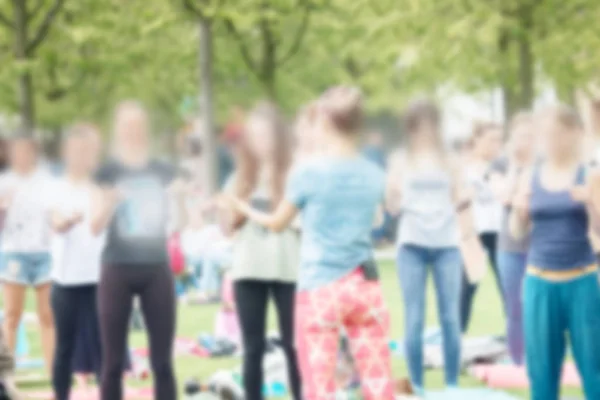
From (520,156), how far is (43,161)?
3688 millimetres

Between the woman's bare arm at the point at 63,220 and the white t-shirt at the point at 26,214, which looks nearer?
the woman's bare arm at the point at 63,220

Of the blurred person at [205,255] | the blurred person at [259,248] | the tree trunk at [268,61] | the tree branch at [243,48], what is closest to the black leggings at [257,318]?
the blurred person at [259,248]

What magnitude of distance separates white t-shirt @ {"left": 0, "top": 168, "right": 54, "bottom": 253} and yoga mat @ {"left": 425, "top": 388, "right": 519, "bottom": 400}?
123 inches

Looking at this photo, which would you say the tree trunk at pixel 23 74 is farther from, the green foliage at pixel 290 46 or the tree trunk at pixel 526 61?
the tree trunk at pixel 526 61

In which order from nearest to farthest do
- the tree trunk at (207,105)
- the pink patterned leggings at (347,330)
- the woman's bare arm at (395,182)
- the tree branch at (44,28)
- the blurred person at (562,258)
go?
the pink patterned leggings at (347,330) → the blurred person at (562,258) → the woman's bare arm at (395,182) → the tree branch at (44,28) → the tree trunk at (207,105)

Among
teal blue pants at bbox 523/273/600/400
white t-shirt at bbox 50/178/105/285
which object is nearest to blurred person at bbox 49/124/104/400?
white t-shirt at bbox 50/178/105/285

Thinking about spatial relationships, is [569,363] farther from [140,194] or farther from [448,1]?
[448,1]

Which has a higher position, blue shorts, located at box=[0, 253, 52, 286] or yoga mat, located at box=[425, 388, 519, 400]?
blue shorts, located at box=[0, 253, 52, 286]

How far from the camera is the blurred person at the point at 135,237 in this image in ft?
22.2

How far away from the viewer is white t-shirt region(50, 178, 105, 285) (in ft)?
25.6

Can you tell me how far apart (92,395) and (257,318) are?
2.40 meters

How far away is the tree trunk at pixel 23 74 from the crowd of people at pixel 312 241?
11.1m

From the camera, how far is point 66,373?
8.03 metres

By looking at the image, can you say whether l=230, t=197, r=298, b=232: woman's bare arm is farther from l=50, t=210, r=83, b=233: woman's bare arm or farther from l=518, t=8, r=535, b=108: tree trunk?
l=518, t=8, r=535, b=108: tree trunk
